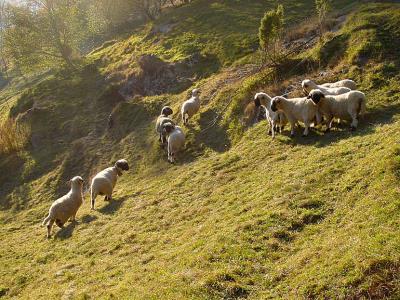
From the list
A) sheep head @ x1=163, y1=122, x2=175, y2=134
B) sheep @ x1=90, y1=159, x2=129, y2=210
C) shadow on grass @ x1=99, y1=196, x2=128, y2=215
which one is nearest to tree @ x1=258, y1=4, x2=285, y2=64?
sheep head @ x1=163, y1=122, x2=175, y2=134

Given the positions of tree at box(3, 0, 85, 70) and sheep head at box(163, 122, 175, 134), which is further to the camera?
tree at box(3, 0, 85, 70)

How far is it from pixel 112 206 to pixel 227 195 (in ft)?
19.6

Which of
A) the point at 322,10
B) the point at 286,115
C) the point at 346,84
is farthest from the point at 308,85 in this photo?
the point at 322,10

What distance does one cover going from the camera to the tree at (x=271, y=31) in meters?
23.1

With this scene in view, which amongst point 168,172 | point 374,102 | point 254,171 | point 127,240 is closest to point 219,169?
point 254,171

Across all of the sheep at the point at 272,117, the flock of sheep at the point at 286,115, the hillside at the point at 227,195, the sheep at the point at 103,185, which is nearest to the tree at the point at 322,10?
the hillside at the point at 227,195

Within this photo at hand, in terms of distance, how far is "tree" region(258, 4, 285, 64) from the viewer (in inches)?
910

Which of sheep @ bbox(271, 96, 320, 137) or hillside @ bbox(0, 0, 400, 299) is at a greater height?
sheep @ bbox(271, 96, 320, 137)

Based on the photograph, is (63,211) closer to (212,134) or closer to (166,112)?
(212,134)

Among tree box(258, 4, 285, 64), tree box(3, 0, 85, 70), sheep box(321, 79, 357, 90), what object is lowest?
sheep box(321, 79, 357, 90)

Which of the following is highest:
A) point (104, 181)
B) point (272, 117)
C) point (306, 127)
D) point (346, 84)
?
point (346, 84)

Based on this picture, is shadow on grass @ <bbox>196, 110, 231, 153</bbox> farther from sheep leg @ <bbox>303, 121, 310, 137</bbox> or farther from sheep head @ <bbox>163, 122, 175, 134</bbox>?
sheep leg @ <bbox>303, 121, 310, 137</bbox>

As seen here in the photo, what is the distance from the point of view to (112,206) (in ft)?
63.2

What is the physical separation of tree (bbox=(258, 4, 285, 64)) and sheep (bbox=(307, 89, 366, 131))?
786 centimetres
